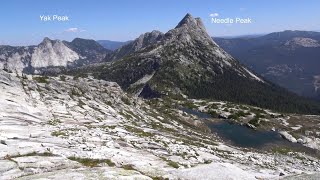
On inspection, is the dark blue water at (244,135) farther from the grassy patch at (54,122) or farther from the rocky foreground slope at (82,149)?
the grassy patch at (54,122)

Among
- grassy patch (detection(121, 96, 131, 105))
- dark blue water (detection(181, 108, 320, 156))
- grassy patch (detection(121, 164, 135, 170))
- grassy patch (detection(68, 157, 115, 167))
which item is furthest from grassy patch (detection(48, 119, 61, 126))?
dark blue water (detection(181, 108, 320, 156))

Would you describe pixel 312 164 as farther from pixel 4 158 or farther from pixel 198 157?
pixel 4 158

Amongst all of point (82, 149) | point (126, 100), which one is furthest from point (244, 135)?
point (82, 149)

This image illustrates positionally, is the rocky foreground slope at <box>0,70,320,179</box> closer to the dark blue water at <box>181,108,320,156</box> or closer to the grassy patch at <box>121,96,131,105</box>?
the dark blue water at <box>181,108,320,156</box>

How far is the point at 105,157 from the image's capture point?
5812 cm

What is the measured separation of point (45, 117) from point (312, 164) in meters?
77.6

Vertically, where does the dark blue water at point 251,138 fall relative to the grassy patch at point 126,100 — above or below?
below

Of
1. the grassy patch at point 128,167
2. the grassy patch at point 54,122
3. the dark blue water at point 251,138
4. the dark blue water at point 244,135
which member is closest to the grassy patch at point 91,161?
the grassy patch at point 128,167

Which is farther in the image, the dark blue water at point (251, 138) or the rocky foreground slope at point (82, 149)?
the dark blue water at point (251, 138)

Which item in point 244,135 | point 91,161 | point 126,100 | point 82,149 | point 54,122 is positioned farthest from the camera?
point 244,135

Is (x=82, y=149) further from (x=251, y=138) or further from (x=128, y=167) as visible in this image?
(x=251, y=138)

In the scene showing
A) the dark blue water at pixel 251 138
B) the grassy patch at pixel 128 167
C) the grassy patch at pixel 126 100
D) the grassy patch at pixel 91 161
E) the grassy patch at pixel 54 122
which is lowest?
the dark blue water at pixel 251 138

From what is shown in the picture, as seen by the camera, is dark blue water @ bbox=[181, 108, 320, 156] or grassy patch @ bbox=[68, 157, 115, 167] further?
dark blue water @ bbox=[181, 108, 320, 156]

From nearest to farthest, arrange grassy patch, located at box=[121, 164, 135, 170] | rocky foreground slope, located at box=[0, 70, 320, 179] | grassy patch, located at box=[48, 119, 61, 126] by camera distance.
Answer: rocky foreground slope, located at box=[0, 70, 320, 179], grassy patch, located at box=[121, 164, 135, 170], grassy patch, located at box=[48, 119, 61, 126]
